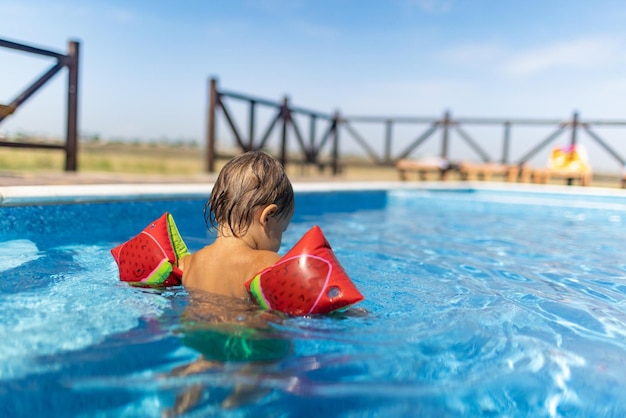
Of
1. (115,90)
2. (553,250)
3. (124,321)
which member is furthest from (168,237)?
(115,90)

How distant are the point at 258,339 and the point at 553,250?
3314 millimetres

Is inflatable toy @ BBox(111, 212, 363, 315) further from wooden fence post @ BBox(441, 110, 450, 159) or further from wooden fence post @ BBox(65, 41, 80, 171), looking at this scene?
wooden fence post @ BBox(441, 110, 450, 159)

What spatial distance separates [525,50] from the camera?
1703cm

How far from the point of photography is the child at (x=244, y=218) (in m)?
1.73

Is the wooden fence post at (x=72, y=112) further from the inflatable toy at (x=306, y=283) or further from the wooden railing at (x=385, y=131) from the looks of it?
the inflatable toy at (x=306, y=283)

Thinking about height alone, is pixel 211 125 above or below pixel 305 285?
above

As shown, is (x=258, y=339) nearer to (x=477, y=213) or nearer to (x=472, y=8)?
(x=477, y=213)

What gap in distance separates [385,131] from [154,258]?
10.8m

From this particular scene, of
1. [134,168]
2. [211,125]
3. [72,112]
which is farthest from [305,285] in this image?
[134,168]

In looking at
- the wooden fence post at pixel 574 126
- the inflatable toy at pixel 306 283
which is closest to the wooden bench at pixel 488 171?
the wooden fence post at pixel 574 126

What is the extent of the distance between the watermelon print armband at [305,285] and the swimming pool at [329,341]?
0.22 feet

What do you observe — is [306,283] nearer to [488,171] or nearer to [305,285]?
[305,285]

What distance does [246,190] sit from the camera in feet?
5.67

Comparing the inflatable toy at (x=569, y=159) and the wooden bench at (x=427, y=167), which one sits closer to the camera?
the inflatable toy at (x=569, y=159)
